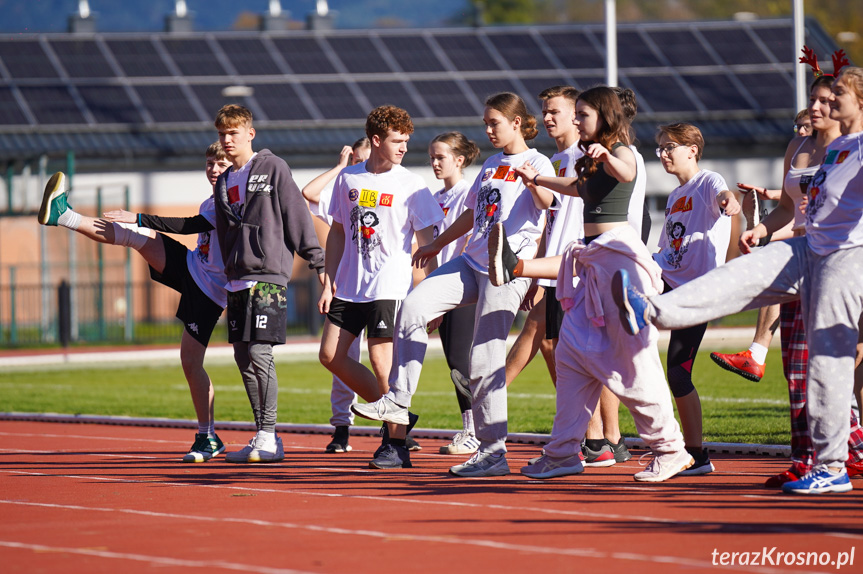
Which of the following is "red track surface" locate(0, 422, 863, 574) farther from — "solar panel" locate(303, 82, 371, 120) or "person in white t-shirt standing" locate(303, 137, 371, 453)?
"solar panel" locate(303, 82, 371, 120)

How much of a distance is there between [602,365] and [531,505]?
97 cm

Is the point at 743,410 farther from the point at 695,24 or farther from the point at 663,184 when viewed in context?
the point at 695,24

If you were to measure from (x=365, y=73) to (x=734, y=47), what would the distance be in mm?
10287

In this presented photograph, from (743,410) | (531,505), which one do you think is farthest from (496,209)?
(743,410)

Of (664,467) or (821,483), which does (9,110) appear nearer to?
(664,467)

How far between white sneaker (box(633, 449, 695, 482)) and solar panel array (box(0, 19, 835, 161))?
1013 inches

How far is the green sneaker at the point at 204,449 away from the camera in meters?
8.93

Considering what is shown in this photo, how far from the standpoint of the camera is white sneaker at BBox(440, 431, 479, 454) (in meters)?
9.25

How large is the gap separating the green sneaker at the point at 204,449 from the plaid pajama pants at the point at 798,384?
399 centimetres

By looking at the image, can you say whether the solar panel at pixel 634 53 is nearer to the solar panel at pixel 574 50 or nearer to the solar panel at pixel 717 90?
the solar panel at pixel 574 50

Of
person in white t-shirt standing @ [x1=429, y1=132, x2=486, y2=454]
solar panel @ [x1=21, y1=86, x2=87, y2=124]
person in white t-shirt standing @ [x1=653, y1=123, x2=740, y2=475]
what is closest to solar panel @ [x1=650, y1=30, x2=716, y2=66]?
solar panel @ [x1=21, y1=86, x2=87, y2=124]

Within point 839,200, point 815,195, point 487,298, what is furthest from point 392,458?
point 839,200

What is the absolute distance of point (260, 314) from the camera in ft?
28.5

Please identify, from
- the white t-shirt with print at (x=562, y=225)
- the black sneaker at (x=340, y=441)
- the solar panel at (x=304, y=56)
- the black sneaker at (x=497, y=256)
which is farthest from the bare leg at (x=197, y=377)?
the solar panel at (x=304, y=56)
